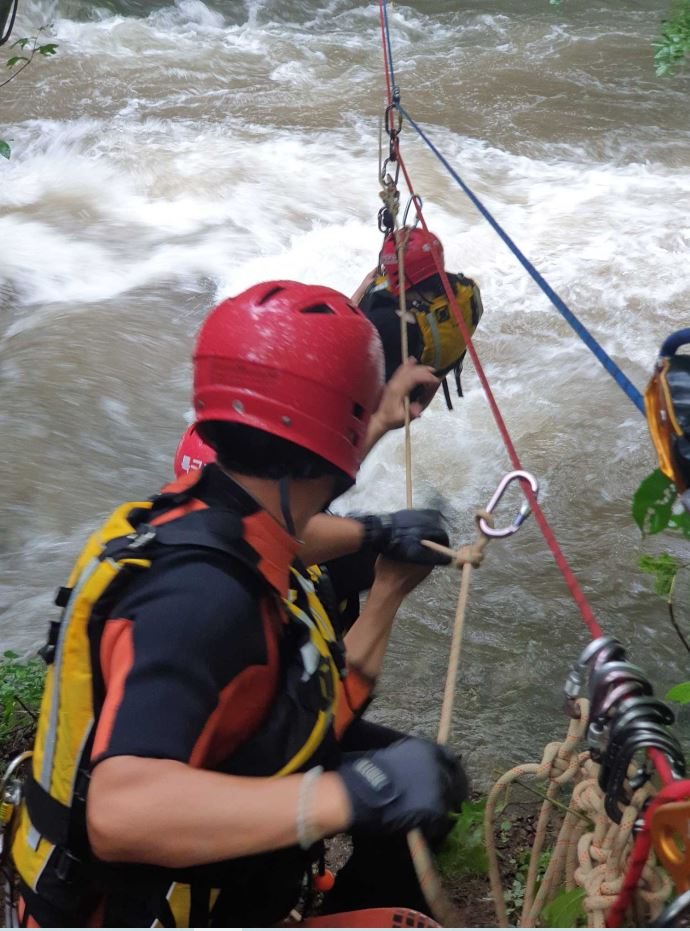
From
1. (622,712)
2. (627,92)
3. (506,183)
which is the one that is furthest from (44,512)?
(627,92)

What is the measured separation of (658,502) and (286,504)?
63cm

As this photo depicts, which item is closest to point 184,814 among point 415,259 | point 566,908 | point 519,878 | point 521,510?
point 521,510

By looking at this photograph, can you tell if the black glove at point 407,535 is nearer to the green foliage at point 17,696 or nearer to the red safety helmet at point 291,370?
the red safety helmet at point 291,370

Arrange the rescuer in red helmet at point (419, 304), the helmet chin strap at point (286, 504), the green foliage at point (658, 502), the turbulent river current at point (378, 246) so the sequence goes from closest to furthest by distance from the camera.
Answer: the helmet chin strap at point (286, 504), the green foliage at point (658, 502), the rescuer in red helmet at point (419, 304), the turbulent river current at point (378, 246)

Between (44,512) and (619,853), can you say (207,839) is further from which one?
(44,512)

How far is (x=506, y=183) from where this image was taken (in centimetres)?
841

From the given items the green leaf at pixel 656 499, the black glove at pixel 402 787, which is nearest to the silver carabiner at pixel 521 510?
the green leaf at pixel 656 499

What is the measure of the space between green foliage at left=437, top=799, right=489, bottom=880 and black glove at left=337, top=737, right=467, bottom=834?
1.31m

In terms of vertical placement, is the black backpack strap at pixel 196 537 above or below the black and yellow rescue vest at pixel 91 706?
above

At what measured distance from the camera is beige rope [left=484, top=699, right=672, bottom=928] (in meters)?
1.24

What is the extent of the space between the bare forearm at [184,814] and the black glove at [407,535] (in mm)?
757

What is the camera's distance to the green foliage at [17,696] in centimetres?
288

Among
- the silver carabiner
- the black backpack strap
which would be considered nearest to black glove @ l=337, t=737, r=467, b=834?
the black backpack strap

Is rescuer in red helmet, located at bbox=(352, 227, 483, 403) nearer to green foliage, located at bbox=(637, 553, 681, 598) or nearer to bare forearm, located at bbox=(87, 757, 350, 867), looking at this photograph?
green foliage, located at bbox=(637, 553, 681, 598)
